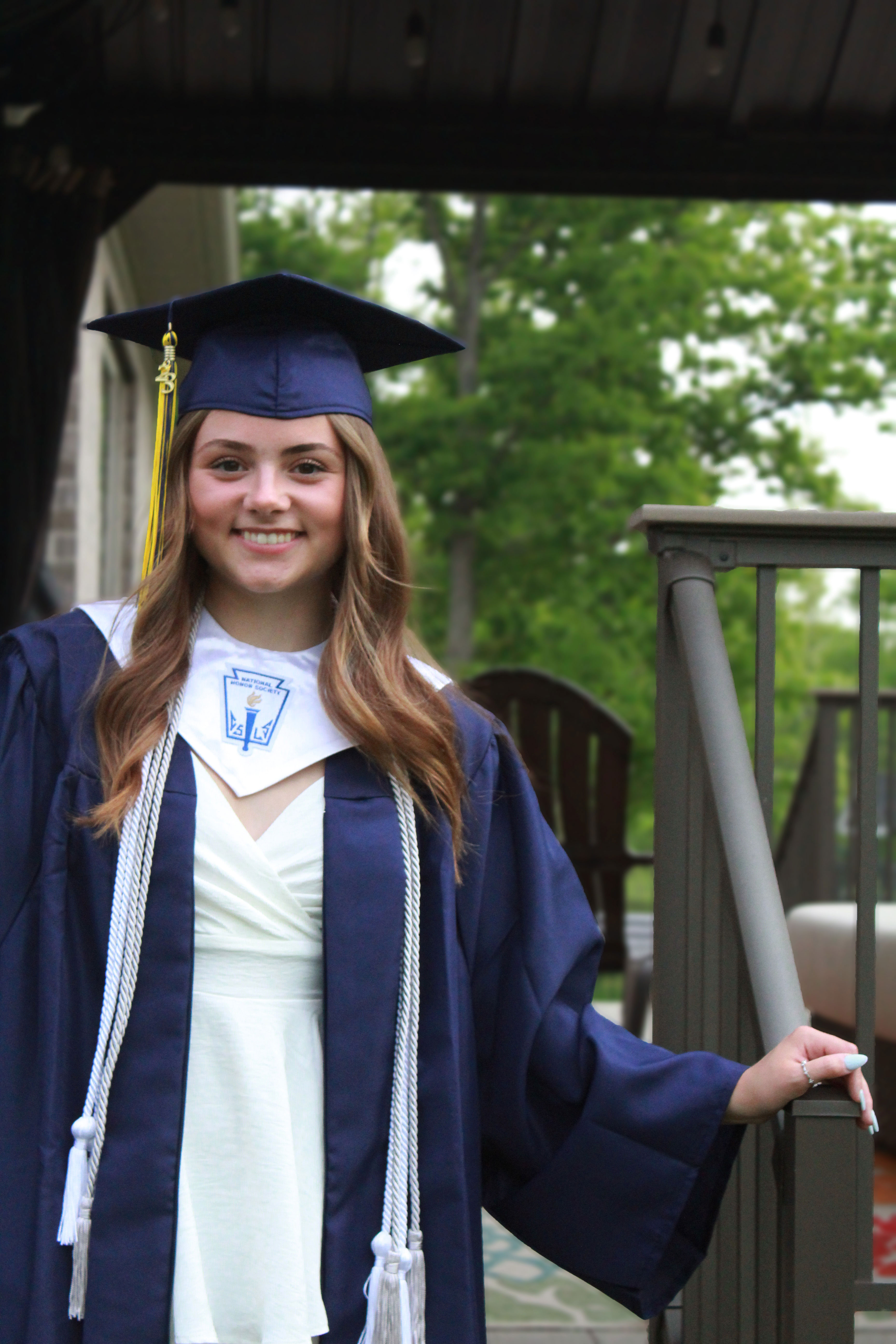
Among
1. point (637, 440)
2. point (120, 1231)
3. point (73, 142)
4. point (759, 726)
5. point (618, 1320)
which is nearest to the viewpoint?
point (120, 1231)

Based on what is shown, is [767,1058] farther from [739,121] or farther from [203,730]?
[739,121]

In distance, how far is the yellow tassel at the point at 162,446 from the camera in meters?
1.82

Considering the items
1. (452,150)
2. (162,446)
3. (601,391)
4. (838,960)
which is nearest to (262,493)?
(162,446)

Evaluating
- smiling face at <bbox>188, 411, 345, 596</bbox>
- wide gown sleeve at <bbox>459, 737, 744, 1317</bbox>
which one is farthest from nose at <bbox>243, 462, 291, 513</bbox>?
wide gown sleeve at <bbox>459, 737, 744, 1317</bbox>

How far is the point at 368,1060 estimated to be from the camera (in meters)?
1.68

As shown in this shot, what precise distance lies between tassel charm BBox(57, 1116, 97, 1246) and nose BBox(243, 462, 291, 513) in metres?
0.73

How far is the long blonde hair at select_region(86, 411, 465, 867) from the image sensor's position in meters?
1.71

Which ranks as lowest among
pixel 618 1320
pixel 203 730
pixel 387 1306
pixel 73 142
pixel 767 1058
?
pixel 618 1320

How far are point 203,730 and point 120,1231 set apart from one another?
57 centimetres

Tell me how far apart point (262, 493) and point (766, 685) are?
74 cm

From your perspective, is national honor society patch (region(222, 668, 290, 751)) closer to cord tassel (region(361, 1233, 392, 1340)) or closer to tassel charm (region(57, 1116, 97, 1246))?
tassel charm (region(57, 1116, 97, 1246))

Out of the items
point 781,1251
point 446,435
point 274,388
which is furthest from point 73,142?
point 446,435

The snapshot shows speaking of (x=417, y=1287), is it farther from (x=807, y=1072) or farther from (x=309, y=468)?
(x=309, y=468)

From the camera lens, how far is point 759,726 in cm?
201
